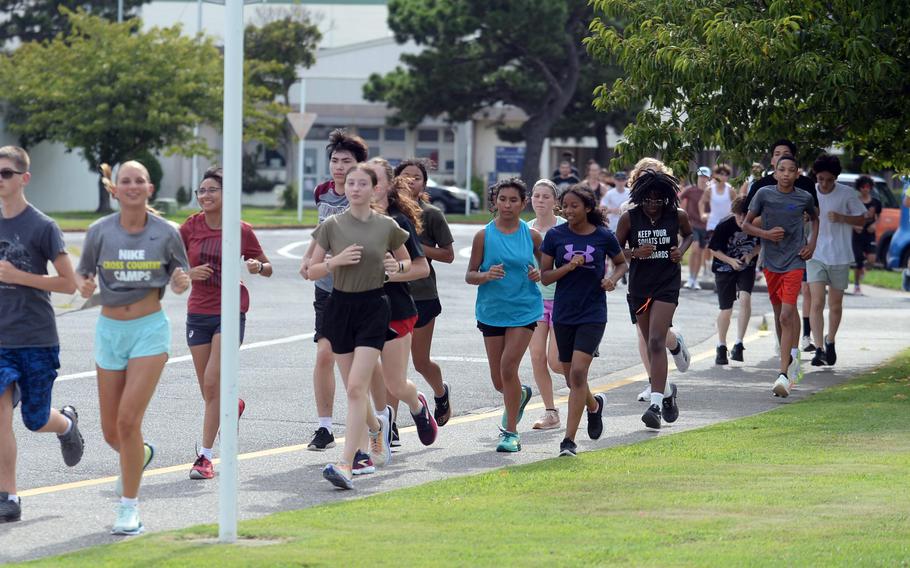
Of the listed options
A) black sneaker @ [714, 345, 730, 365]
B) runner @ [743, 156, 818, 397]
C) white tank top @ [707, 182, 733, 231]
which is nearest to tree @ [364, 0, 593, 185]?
white tank top @ [707, 182, 733, 231]

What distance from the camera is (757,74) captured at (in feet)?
42.9

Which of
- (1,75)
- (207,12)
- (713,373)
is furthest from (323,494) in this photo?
(207,12)

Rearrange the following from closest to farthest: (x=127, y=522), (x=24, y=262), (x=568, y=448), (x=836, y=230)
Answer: (x=127, y=522)
(x=24, y=262)
(x=568, y=448)
(x=836, y=230)

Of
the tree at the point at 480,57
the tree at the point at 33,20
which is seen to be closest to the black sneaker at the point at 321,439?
the tree at the point at 480,57

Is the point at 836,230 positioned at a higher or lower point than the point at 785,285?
higher

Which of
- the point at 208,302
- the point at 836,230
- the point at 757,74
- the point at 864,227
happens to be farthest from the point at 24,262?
the point at 864,227

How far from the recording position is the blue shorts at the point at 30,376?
7691 mm

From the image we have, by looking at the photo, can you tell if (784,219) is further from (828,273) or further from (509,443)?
(509,443)

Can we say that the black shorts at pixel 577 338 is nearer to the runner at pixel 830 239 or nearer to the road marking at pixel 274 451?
the road marking at pixel 274 451

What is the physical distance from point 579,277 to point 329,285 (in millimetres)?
1606

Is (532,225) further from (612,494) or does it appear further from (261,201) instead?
(261,201)

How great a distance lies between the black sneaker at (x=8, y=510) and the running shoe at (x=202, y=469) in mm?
1441

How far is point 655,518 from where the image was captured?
7.32 metres

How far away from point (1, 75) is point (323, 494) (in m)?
42.9
